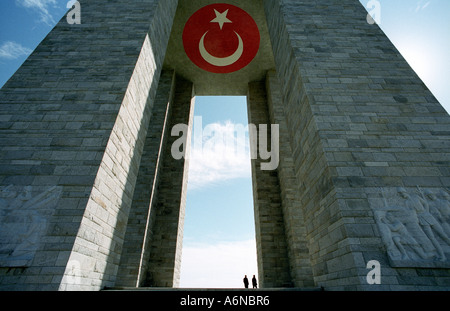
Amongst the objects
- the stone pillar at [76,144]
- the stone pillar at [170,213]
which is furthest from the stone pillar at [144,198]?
the stone pillar at [76,144]

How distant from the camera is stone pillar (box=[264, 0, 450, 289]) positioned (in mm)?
4039

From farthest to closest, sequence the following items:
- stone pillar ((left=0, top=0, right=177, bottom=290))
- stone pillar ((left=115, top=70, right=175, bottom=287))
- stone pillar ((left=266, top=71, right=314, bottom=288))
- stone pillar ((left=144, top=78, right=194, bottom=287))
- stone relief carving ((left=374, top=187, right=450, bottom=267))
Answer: stone pillar ((left=144, top=78, right=194, bottom=287)) < stone pillar ((left=266, top=71, right=314, bottom=288)) < stone pillar ((left=115, top=70, right=175, bottom=287)) < stone pillar ((left=0, top=0, right=177, bottom=290)) < stone relief carving ((left=374, top=187, right=450, bottom=267))

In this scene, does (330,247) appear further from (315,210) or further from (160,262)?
(160,262)

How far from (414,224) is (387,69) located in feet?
15.5

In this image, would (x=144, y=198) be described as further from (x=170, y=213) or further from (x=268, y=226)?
(x=268, y=226)

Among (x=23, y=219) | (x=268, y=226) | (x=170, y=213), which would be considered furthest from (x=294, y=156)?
(x=170, y=213)

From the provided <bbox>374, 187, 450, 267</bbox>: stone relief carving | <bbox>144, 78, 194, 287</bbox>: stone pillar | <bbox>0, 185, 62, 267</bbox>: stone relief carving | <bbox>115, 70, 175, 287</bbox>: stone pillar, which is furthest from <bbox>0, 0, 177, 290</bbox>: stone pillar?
<bbox>374, 187, 450, 267</bbox>: stone relief carving

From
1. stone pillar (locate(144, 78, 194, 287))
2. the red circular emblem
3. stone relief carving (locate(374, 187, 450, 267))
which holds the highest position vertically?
the red circular emblem

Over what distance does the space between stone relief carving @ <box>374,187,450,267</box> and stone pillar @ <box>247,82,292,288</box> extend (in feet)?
21.0

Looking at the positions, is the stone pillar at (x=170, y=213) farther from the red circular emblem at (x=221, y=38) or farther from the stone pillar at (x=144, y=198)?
the red circular emblem at (x=221, y=38)

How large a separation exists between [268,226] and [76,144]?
342 inches

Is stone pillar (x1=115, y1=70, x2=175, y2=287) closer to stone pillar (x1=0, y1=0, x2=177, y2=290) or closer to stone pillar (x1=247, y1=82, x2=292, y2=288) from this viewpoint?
stone pillar (x1=0, y1=0, x2=177, y2=290)

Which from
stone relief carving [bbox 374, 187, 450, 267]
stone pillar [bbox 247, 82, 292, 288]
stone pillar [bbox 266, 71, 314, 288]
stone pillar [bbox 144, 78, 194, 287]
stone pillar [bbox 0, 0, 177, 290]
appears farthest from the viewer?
stone pillar [bbox 144, 78, 194, 287]
